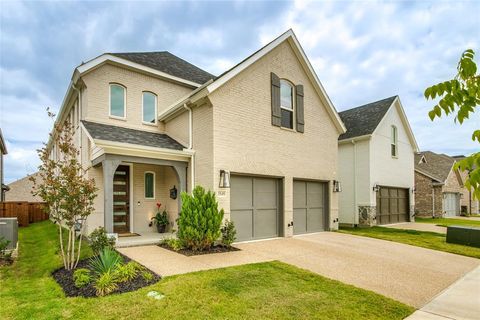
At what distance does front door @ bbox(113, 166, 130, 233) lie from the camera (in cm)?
1147

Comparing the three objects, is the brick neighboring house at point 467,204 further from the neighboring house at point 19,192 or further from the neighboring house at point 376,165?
the neighboring house at point 19,192

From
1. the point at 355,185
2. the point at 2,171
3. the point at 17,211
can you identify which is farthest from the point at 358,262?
the point at 2,171

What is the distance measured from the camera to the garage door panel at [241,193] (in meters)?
10.5

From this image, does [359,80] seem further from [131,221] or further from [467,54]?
[467,54]

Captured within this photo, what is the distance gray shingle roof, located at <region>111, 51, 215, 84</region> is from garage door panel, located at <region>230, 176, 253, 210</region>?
6.39m

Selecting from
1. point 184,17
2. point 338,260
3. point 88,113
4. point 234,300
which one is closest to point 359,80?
point 184,17

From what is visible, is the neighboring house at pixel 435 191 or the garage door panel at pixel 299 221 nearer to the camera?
the garage door panel at pixel 299 221

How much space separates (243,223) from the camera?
10648 millimetres

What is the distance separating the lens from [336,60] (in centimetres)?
1549

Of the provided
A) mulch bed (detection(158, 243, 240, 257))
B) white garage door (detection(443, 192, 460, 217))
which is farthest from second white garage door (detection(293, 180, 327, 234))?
white garage door (detection(443, 192, 460, 217))

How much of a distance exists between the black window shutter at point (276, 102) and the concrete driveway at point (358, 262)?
479cm

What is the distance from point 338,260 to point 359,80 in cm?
1449

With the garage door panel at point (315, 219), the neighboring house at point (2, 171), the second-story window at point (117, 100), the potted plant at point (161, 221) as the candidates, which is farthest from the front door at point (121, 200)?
the neighboring house at point (2, 171)

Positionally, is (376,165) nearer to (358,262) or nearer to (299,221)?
(299,221)
